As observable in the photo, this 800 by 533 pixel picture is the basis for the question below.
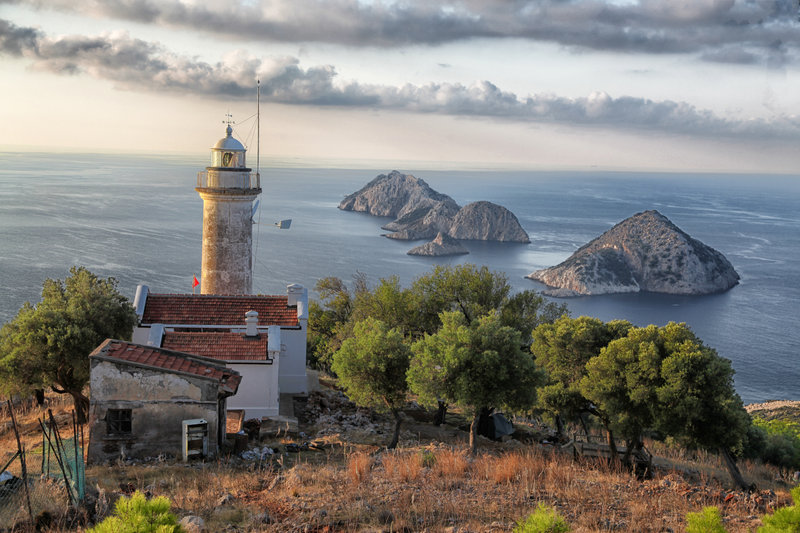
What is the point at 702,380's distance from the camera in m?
17.0

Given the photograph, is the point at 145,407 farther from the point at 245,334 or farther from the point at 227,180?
the point at 227,180

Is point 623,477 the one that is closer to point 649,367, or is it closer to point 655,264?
point 649,367

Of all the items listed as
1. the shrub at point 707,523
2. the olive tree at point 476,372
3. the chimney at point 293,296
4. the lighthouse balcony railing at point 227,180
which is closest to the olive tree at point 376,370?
the olive tree at point 476,372

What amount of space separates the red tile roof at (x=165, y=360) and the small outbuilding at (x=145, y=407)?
34 millimetres

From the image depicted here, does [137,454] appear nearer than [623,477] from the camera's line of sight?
No

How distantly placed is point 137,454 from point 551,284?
348 ft

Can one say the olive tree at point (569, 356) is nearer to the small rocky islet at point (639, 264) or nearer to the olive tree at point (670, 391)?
the olive tree at point (670, 391)

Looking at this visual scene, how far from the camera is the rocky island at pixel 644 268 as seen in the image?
119 metres

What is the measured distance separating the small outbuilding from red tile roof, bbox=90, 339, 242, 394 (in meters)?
0.03

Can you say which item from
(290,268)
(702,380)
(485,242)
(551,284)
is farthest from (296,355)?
(485,242)

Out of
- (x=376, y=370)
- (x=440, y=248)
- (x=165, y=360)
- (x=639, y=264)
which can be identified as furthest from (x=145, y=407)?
(x=440, y=248)

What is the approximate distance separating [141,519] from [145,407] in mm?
11147

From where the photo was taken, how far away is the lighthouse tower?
28.7m

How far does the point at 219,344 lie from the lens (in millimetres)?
22578
